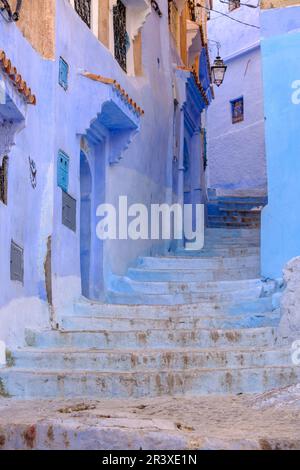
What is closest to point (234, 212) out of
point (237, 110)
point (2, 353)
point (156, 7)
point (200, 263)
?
point (156, 7)

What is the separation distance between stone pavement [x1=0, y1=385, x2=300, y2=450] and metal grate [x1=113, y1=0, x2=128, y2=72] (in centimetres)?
723

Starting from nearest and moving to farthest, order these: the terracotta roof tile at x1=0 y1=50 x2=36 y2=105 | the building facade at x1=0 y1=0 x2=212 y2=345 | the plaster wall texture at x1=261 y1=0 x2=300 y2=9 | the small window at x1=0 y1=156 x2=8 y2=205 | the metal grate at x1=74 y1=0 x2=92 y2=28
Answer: the terracotta roof tile at x1=0 y1=50 x2=36 y2=105 < the small window at x1=0 y1=156 x2=8 y2=205 < the building facade at x1=0 y1=0 x2=212 y2=345 < the plaster wall texture at x1=261 y1=0 x2=300 y2=9 < the metal grate at x1=74 y1=0 x2=92 y2=28

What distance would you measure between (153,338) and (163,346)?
15 centimetres

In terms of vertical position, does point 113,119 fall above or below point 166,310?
above

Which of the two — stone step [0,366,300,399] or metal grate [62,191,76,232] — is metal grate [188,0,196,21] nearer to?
metal grate [62,191,76,232]

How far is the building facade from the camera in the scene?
8938 mm

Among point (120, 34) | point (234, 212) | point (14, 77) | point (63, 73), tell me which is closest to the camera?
point (14, 77)

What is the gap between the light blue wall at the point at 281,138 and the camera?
10.8 meters

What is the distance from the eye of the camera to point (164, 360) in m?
8.29

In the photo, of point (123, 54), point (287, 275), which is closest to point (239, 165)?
point (123, 54)

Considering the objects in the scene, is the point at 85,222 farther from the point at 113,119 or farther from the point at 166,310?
the point at 166,310

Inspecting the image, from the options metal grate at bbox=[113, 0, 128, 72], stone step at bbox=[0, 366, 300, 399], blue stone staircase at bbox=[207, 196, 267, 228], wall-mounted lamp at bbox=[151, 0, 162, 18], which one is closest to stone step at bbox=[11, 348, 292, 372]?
stone step at bbox=[0, 366, 300, 399]

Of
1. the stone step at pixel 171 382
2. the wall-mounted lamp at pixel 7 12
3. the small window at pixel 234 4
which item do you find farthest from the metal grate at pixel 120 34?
the small window at pixel 234 4

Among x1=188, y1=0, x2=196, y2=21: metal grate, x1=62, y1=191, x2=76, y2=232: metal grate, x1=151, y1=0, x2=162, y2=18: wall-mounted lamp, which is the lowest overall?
x1=62, y1=191, x2=76, y2=232: metal grate
